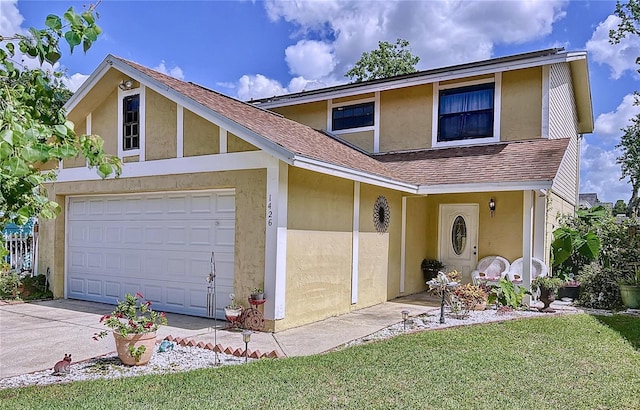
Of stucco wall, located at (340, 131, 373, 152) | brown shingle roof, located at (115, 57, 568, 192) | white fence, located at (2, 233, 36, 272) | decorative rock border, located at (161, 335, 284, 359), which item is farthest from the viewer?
stucco wall, located at (340, 131, 373, 152)

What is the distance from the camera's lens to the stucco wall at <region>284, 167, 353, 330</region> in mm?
7793

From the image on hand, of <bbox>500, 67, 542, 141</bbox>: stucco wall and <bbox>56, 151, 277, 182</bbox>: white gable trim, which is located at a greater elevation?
<bbox>500, 67, 542, 141</bbox>: stucco wall

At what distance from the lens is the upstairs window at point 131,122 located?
9469mm

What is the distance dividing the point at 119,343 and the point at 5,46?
3984 mm

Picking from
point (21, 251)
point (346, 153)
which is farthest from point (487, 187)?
point (21, 251)

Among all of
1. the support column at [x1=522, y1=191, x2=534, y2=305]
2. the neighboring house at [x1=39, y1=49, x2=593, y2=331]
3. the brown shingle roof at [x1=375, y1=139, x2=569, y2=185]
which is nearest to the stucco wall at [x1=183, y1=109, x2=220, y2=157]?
the neighboring house at [x1=39, y1=49, x2=593, y2=331]

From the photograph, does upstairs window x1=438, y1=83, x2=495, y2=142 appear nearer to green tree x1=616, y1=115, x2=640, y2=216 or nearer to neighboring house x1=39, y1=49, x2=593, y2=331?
neighboring house x1=39, y1=49, x2=593, y2=331

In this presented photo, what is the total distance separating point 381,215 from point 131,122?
5.79m

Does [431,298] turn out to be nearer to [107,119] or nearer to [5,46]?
[107,119]

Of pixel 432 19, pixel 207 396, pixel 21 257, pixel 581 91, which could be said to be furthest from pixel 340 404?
pixel 581 91

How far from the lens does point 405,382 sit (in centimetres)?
503

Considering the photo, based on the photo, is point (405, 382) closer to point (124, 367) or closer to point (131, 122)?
point (124, 367)

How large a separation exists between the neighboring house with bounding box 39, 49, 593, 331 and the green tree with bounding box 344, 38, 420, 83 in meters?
16.8

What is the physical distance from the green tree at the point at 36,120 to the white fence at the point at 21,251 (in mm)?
11068
